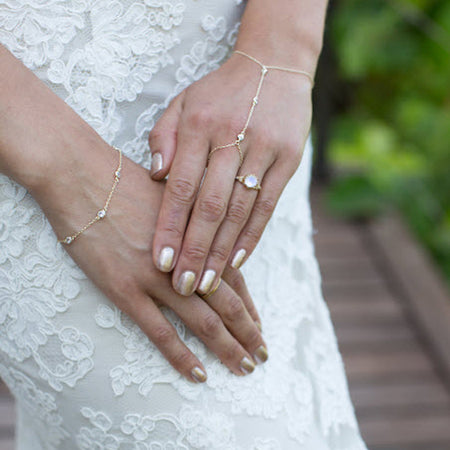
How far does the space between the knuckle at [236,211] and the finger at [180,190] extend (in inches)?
2.2

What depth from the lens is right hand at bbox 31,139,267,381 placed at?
0.83 metres

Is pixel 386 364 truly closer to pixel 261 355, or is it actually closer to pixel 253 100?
pixel 261 355

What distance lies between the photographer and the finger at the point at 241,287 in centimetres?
93

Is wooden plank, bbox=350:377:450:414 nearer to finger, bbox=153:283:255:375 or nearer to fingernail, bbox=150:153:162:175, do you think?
finger, bbox=153:283:255:375

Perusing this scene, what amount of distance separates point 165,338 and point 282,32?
50 cm

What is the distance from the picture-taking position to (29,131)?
81cm

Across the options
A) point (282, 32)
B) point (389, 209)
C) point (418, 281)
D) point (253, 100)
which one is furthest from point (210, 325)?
point (389, 209)

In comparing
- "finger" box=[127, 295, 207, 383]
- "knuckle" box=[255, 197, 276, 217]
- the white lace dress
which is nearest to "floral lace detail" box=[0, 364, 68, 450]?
the white lace dress

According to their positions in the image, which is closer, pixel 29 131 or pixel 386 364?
pixel 29 131

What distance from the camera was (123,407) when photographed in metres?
0.90

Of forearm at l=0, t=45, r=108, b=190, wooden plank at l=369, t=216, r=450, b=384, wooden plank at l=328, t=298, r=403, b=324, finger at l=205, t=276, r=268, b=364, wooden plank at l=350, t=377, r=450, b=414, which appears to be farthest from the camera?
wooden plank at l=328, t=298, r=403, b=324

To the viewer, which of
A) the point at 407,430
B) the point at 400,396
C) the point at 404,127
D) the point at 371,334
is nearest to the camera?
the point at 407,430

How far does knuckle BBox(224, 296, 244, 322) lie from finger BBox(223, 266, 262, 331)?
0.03 m

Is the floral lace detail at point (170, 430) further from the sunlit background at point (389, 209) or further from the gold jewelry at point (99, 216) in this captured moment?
the sunlit background at point (389, 209)
